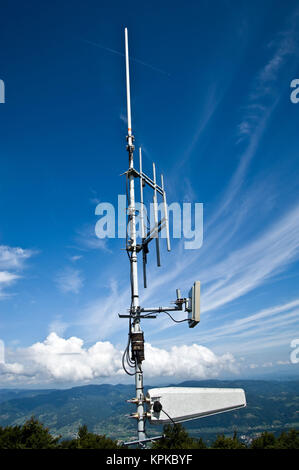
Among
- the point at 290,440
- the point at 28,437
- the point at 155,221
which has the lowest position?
the point at 290,440

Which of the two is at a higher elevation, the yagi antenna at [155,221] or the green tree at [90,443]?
the yagi antenna at [155,221]

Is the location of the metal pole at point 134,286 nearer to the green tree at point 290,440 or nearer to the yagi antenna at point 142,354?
the yagi antenna at point 142,354

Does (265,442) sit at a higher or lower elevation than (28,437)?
lower

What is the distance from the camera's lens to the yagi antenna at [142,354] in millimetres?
5223

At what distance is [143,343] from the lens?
6574 millimetres

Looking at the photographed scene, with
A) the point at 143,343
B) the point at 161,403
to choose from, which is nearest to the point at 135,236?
the point at 143,343

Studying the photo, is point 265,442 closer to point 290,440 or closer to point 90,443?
point 290,440

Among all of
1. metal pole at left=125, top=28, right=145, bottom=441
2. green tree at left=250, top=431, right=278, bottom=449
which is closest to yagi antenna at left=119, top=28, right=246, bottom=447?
metal pole at left=125, top=28, right=145, bottom=441

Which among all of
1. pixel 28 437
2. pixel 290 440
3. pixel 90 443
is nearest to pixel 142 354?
pixel 28 437

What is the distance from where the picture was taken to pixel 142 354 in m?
6.46

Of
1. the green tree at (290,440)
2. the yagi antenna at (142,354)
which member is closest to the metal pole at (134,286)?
the yagi antenna at (142,354)

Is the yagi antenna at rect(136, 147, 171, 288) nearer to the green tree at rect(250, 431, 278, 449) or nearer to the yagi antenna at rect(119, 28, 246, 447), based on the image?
the yagi antenna at rect(119, 28, 246, 447)

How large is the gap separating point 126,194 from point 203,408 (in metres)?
5.64
